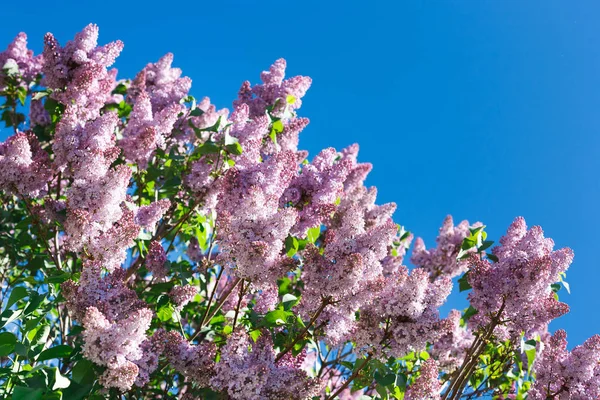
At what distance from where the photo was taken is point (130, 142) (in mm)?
5133

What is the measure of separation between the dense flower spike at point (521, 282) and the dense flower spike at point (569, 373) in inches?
17.4

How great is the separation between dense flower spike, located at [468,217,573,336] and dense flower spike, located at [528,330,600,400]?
44 centimetres

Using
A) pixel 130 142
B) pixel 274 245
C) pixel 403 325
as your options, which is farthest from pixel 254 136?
pixel 403 325

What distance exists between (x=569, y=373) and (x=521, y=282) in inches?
44.2

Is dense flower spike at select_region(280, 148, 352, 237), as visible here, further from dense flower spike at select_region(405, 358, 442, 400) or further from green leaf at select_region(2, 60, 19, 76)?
green leaf at select_region(2, 60, 19, 76)

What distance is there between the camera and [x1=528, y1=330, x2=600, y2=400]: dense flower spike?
184 inches

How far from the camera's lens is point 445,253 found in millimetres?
7000

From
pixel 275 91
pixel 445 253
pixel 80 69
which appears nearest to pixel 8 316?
pixel 80 69

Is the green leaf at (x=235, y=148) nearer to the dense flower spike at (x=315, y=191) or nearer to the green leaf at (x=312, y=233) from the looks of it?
the dense flower spike at (x=315, y=191)

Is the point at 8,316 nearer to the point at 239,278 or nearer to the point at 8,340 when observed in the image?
the point at 8,340

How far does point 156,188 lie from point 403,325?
289 cm

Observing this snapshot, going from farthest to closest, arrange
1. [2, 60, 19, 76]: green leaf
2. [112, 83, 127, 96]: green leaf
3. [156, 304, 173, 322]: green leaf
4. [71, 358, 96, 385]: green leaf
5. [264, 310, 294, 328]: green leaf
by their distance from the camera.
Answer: [112, 83, 127, 96]: green leaf
[2, 60, 19, 76]: green leaf
[156, 304, 173, 322]: green leaf
[264, 310, 294, 328]: green leaf
[71, 358, 96, 385]: green leaf

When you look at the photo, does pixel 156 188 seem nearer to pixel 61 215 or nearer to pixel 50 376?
pixel 61 215

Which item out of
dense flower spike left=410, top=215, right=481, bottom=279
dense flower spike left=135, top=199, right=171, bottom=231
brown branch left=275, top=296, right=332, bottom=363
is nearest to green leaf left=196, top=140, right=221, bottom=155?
dense flower spike left=135, top=199, right=171, bottom=231
